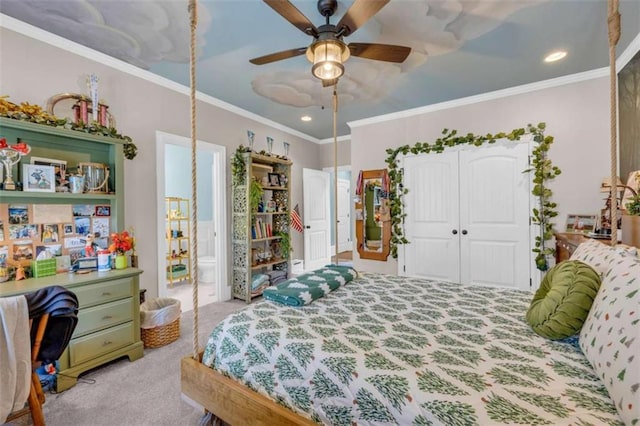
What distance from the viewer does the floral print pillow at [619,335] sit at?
0.76m

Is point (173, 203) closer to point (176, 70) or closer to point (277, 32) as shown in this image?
point (176, 70)

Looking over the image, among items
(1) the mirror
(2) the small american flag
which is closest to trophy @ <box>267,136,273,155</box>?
(2) the small american flag

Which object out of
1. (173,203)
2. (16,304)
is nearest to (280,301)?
(16,304)

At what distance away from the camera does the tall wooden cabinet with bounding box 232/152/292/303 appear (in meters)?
3.70

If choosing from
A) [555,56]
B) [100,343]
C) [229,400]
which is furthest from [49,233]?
[555,56]

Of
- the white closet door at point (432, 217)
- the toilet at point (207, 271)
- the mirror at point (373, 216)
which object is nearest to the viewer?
the white closet door at point (432, 217)

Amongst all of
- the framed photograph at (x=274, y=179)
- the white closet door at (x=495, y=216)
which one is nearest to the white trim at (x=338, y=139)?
the framed photograph at (x=274, y=179)

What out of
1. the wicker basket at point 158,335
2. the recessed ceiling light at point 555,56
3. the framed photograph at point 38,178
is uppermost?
the recessed ceiling light at point 555,56

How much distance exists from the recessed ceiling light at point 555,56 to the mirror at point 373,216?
2.24 meters

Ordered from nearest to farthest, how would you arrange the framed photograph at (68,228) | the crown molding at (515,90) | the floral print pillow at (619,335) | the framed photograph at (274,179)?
1. the floral print pillow at (619,335)
2. the framed photograph at (68,228)
3. the crown molding at (515,90)
4. the framed photograph at (274,179)

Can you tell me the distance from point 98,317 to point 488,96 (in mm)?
4747

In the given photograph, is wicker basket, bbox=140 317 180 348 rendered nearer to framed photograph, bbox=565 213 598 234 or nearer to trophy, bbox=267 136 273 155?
trophy, bbox=267 136 273 155

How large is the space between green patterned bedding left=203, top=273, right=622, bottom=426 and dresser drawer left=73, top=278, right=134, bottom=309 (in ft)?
4.10

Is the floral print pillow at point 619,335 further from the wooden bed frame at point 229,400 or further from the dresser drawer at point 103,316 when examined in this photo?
the dresser drawer at point 103,316
